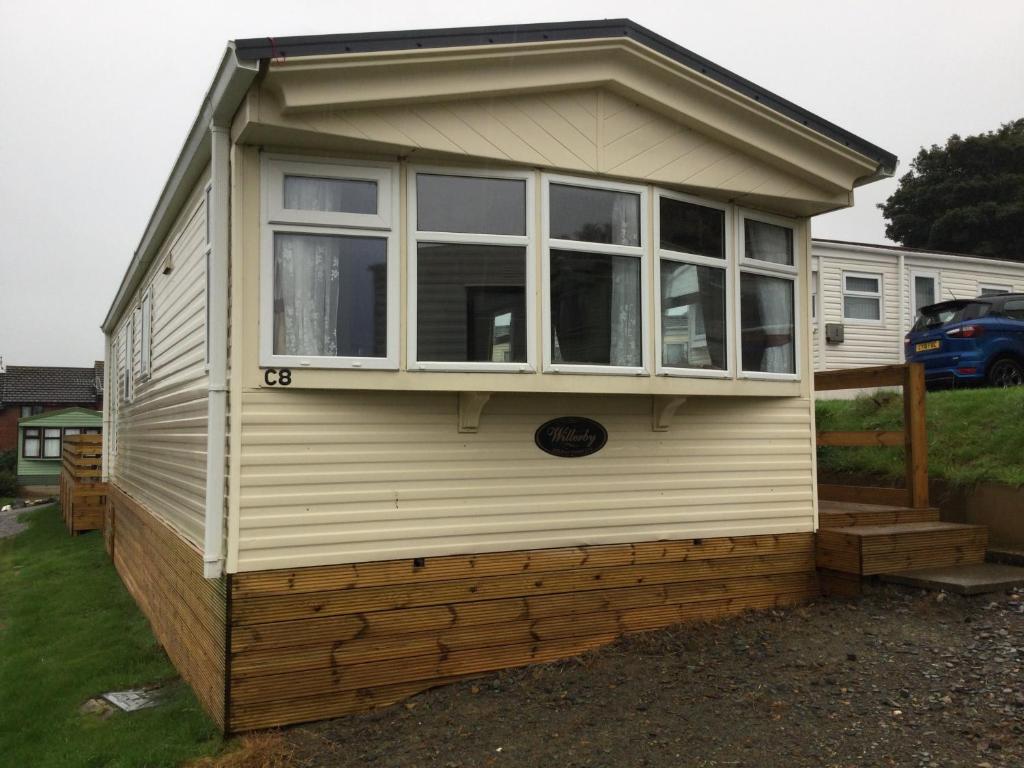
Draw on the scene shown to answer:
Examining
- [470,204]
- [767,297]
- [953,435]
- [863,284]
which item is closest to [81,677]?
[470,204]

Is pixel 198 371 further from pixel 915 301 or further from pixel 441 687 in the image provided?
pixel 915 301

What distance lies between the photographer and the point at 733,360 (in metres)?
6.05

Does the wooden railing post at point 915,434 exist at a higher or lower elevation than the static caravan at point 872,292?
lower

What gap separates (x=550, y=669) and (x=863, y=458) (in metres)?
4.59

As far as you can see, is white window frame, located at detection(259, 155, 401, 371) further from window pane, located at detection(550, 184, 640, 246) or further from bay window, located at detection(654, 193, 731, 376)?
bay window, located at detection(654, 193, 731, 376)

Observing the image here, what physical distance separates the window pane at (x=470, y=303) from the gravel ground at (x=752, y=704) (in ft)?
6.55

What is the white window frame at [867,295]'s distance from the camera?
17.3 m

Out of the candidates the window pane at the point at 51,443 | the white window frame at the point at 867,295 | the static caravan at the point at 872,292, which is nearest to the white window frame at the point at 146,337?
the static caravan at the point at 872,292

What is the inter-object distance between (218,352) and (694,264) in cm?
312

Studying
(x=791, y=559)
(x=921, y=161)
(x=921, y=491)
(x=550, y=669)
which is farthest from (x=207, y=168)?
(x=921, y=161)

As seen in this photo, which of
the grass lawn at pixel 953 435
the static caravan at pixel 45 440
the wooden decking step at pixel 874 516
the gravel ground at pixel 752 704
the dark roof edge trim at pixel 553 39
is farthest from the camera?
the static caravan at pixel 45 440

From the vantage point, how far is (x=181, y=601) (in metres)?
6.05

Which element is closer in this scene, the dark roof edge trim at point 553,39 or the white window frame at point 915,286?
the dark roof edge trim at point 553,39

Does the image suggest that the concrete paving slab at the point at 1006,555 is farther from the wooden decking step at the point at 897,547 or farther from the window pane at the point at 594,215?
the window pane at the point at 594,215
